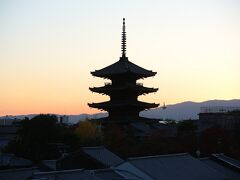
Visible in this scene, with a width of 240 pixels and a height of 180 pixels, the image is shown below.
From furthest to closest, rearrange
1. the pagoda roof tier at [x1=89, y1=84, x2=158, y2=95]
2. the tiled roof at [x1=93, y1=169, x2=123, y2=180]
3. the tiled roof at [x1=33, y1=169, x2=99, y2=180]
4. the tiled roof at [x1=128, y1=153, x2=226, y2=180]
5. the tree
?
the pagoda roof tier at [x1=89, y1=84, x2=158, y2=95], the tree, the tiled roof at [x1=128, y1=153, x2=226, y2=180], the tiled roof at [x1=93, y1=169, x2=123, y2=180], the tiled roof at [x1=33, y1=169, x2=99, y2=180]

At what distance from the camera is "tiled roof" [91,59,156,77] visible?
5291 centimetres

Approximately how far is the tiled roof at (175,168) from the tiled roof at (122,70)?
22.5m

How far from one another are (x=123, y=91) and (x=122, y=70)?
2.48 m

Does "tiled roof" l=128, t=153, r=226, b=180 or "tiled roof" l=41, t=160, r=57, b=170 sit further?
"tiled roof" l=41, t=160, r=57, b=170

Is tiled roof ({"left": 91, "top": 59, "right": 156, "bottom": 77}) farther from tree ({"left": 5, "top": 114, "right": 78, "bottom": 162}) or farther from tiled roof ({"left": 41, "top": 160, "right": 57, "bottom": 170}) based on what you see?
tiled roof ({"left": 41, "top": 160, "right": 57, "bottom": 170})

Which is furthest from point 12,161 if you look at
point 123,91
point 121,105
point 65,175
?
point 123,91

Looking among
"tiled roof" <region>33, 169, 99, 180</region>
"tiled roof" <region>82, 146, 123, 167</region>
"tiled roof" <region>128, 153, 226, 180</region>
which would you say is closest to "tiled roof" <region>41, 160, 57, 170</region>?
"tiled roof" <region>82, 146, 123, 167</region>

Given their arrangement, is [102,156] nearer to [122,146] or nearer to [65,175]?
[65,175]

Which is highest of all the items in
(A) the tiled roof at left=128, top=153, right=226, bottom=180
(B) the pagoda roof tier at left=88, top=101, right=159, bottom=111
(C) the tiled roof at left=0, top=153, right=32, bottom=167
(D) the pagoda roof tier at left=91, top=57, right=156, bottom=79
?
(D) the pagoda roof tier at left=91, top=57, right=156, bottom=79

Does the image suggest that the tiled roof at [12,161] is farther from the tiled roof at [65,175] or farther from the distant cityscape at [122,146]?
the tiled roof at [65,175]

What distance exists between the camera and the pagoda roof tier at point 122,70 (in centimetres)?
5283

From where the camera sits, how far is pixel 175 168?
93.6 feet

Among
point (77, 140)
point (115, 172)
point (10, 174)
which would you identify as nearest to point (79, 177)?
point (115, 172)

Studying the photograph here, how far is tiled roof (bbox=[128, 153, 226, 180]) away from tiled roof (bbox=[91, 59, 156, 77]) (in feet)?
73.9
